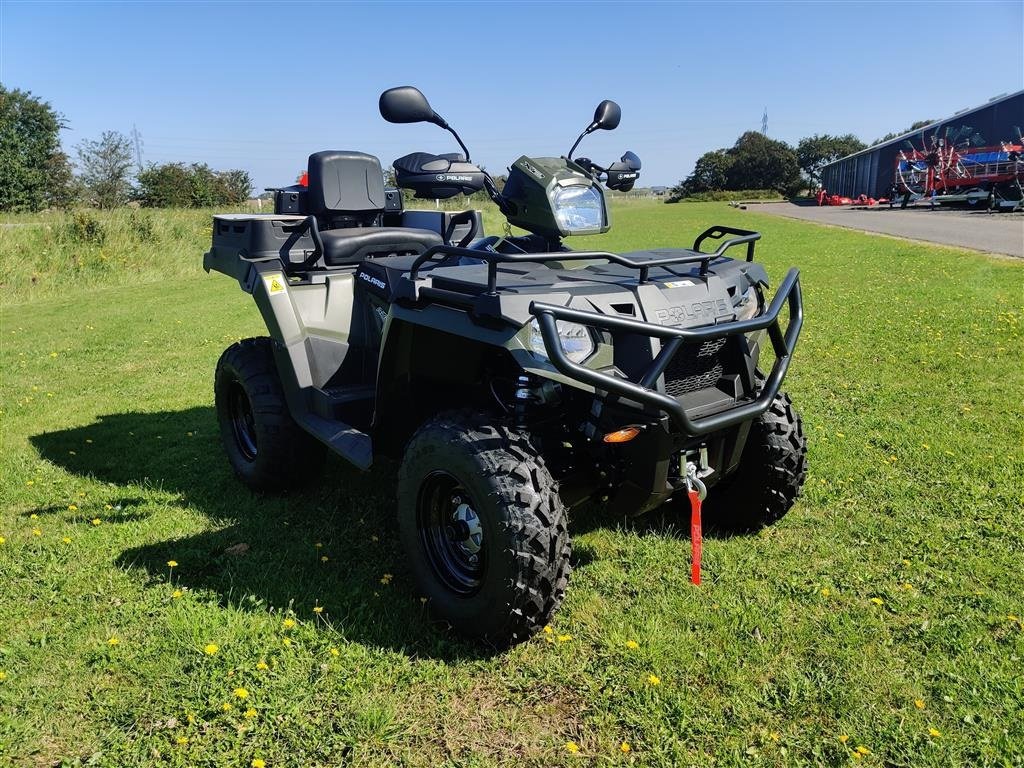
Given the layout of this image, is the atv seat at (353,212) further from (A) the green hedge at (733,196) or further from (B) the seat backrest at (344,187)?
(A) the green hedge at (733,196)

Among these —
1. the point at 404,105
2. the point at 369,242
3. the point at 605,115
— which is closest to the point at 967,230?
the point at 605,115

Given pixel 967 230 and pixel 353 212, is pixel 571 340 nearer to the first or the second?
pixel 353 212

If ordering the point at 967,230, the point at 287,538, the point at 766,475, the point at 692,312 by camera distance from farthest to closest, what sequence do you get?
1. the point at 967,230
2. the point at 287,538
3. the point at 766,475
4. the point at 692,312

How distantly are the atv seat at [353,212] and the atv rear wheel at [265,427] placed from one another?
27.0 inches

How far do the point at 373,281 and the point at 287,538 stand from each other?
1341mm

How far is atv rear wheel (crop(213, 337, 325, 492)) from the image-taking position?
13.1 ft

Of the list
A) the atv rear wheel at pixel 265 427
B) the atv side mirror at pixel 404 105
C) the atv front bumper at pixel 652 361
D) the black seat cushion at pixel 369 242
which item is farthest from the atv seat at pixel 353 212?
the atv front bumper at pixel 652 361

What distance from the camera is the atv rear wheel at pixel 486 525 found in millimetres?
2566

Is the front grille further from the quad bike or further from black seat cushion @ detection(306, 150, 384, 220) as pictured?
black seat cushion @ detection(306, 150, 384, 220)

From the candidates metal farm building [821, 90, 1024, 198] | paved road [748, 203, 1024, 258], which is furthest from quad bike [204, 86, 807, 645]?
metal farm building [821, 90, 1024, 198]

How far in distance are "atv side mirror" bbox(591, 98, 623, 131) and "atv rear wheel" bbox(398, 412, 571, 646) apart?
1.84m

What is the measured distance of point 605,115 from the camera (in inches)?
151

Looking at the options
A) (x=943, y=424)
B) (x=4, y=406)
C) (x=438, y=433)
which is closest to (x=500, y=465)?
(x=438, y=433)

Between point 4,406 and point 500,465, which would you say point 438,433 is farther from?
point 4,406
